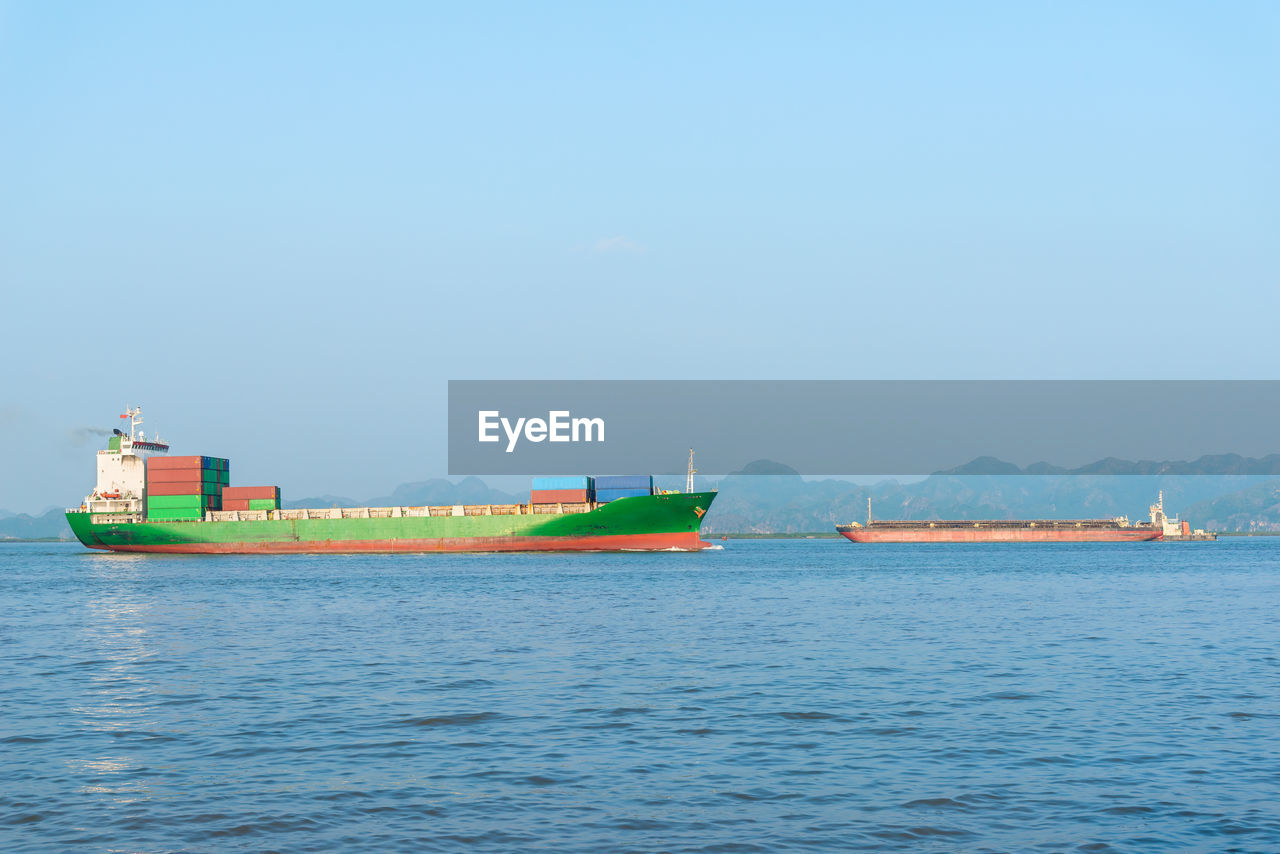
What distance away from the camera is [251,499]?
9631 cm

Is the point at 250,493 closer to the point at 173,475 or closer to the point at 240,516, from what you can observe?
the point at 240,516

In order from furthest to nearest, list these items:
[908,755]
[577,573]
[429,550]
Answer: [429,550] → [577,573] → [908,755]

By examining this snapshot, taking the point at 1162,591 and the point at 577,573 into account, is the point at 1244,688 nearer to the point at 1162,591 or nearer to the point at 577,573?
the point at 1162,591

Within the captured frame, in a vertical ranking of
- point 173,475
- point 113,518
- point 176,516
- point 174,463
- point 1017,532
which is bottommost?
point 1017,532

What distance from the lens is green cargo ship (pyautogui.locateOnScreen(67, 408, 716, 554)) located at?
3484 inches

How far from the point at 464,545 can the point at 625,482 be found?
16814 millimetres

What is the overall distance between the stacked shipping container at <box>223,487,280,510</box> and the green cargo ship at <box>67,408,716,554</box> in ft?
2.97

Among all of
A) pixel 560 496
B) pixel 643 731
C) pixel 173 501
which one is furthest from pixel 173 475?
pixel 643 731

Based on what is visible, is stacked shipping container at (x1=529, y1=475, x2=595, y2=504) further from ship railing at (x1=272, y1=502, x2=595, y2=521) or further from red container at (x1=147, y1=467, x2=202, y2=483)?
red container at (x1=147, y1=467, x2=202, y2=483)

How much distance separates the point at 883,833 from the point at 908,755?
155 inches

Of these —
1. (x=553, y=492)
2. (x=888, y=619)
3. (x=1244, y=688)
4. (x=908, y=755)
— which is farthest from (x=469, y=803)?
(x=553, y=492)

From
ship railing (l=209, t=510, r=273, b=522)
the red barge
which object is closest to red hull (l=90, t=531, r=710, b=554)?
ship railing (l=209, t=510, r=273, b=522)

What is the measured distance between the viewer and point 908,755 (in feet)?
48.4

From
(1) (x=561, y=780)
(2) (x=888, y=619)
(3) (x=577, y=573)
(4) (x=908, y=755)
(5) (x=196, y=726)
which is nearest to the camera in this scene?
(1) (x=561, y=780)
